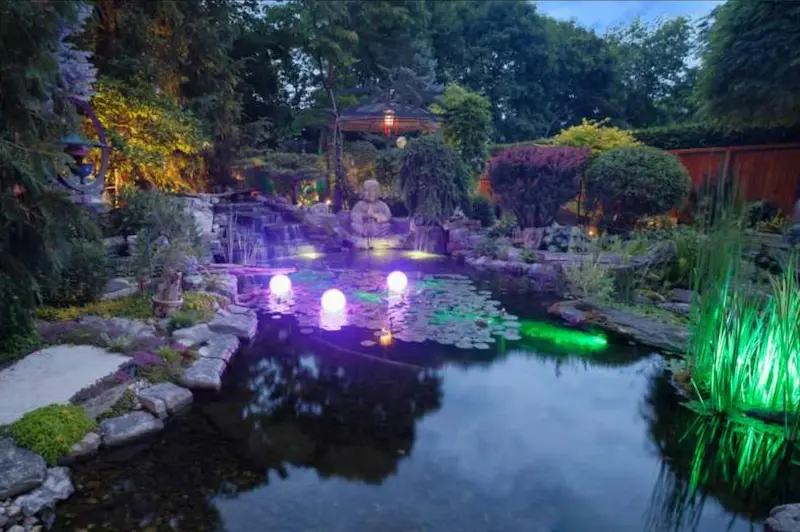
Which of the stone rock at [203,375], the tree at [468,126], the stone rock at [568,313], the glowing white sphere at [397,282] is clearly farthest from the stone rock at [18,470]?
the tree at [468,126]

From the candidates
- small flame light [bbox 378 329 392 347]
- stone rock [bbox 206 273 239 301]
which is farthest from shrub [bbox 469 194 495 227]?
small flame light [bbox 378 329 392 347]

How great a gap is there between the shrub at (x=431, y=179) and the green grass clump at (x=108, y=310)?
23.3 ft

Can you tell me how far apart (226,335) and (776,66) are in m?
10.2

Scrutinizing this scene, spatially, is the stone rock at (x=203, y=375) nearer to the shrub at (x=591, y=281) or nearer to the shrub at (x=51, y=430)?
the shrub at (x=51, y=430)

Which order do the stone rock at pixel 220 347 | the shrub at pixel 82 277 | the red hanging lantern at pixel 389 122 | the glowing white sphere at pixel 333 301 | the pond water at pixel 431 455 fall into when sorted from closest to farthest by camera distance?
the pond water at pixel 431 455
the stone rock at pixel 220 347
the shrub at pixel 82 277
the glowing white sphere at pixel 333 301
the red hanging lantern at pixel 389 122

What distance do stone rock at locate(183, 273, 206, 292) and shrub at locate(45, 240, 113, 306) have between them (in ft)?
3.47

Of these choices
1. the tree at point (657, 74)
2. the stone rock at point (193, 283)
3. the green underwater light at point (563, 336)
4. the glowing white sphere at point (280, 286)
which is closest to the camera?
the green underwater light at point (563, 336)

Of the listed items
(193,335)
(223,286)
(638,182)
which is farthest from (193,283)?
(638,182)

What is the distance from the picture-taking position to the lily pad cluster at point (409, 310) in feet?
20.2

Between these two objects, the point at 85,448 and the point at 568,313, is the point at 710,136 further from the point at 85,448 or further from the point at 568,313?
the point at 85,448

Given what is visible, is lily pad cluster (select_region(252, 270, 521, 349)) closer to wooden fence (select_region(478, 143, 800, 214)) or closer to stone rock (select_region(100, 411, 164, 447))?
stone rock (select_region(100, 411, 164, 447))

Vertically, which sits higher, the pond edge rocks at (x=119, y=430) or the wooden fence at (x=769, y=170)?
the wooden fence at (x=769, y=170)

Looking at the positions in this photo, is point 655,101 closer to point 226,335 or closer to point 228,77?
point 228,77

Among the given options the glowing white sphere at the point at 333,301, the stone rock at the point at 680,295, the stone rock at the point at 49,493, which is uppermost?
the stone rock at the point at 680,295
